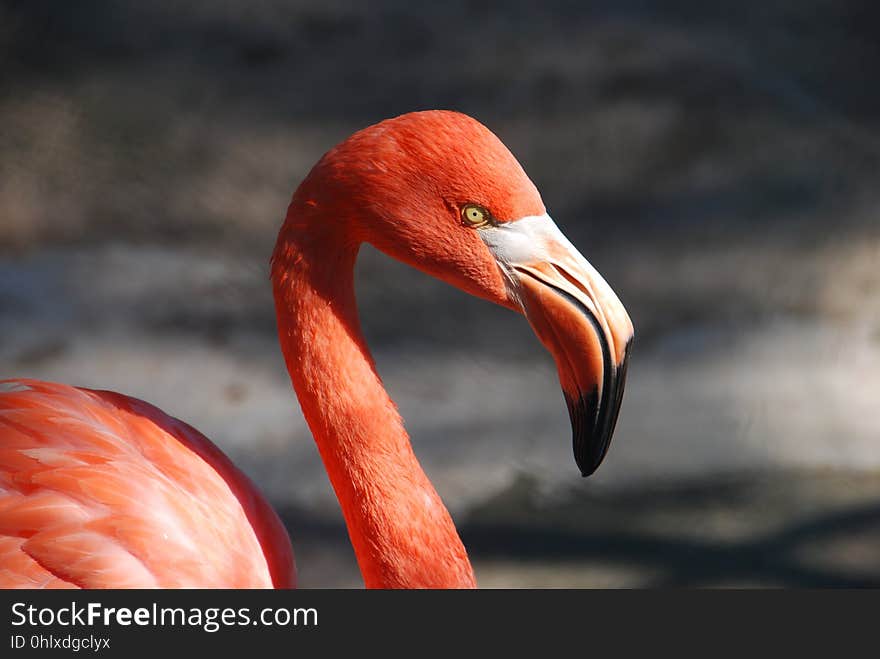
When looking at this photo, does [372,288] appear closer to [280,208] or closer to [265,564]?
[280,208]

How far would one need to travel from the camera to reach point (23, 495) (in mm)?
1567

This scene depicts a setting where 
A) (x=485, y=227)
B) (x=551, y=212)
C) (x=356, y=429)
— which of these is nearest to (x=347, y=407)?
(x=356, y=429)

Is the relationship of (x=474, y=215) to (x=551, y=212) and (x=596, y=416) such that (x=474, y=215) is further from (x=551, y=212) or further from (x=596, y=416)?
(x=551, y=212)

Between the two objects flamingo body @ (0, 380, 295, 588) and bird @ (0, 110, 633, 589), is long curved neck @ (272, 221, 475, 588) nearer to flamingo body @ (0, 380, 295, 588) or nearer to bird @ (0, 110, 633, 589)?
bird @ (0, 110, 633, 589)

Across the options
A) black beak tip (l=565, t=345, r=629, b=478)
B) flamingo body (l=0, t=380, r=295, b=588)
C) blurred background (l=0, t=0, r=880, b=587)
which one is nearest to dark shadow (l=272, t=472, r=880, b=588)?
blurred background (l=0, t=0, r=880, b=587)

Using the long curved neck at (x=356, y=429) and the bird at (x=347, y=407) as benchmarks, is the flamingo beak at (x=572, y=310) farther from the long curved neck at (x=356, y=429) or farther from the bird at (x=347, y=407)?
the long curved neck at (x=356, y=429)

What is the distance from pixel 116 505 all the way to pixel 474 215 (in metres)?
0.67

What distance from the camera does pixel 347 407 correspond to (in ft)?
5.41

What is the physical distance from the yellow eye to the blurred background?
1193 millimetres

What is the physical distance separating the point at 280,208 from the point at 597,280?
6.35ft

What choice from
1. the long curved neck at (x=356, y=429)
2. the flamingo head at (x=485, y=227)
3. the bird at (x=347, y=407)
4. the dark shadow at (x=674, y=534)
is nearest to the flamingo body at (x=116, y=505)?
the bird at (x=347, y=407)

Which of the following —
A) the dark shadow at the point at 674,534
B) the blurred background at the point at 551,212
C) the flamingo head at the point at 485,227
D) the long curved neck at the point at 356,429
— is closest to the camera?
the flamingo head at the point at 485,227

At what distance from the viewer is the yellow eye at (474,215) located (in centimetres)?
Answer: 152

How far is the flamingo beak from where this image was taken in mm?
1510
